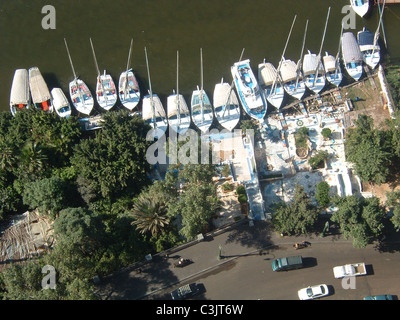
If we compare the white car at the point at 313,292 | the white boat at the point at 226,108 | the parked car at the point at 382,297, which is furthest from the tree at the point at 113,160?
the parked car at the point at 382,297

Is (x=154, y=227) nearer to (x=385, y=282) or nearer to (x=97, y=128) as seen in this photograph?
(x=97, y=128)

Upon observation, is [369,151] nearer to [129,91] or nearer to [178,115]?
[178,115]

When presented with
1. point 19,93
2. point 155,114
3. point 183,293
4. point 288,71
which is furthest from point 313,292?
point 19,93

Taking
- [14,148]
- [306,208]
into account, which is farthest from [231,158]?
[14,148]

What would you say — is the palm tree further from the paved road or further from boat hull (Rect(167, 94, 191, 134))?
boat hull (Rect(167, 94, 191, 134))

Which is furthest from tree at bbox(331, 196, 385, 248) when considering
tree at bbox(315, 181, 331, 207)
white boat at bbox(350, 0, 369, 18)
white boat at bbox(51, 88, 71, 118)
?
white boat at bbox(51, 88, 71, 118)

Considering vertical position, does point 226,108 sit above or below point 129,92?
below
